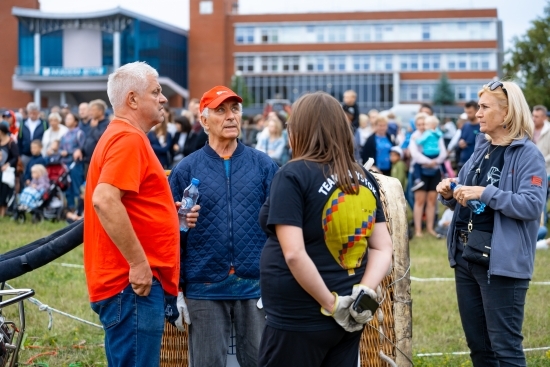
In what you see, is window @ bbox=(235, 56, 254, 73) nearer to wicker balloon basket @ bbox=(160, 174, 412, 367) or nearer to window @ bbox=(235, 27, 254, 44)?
window @ bbox=(235, 27, 254, 44)

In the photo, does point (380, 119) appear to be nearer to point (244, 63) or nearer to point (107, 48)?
point (107, 48)

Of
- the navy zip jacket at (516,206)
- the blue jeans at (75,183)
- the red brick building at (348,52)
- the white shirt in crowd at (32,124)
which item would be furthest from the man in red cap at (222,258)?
the red brick building at (348,52)

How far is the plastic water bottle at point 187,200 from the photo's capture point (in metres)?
4.66

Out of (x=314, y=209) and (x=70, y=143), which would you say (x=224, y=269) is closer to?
(x=314, y=209)

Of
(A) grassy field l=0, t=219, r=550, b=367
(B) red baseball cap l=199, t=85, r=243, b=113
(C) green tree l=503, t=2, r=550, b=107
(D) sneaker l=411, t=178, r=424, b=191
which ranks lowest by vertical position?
(A) grassy field l=0, t=219, r=550, b=367

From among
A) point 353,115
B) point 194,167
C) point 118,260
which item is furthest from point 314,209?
point 353,115

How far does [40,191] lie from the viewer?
1523 centimetres

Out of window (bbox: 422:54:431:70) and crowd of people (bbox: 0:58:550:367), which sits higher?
window (bbox: 422:54:431:70)

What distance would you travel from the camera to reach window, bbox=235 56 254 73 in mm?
95562

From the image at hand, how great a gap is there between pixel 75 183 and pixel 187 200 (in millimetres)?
11534

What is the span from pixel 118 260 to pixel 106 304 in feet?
0.79

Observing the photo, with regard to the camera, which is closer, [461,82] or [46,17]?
[46,17]

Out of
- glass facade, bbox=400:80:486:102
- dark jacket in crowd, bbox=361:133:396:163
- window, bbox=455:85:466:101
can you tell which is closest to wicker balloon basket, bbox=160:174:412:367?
dark jacket in crowd, bbox=361:133:396:163

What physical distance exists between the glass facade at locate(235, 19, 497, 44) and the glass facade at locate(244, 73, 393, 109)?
4.39m
